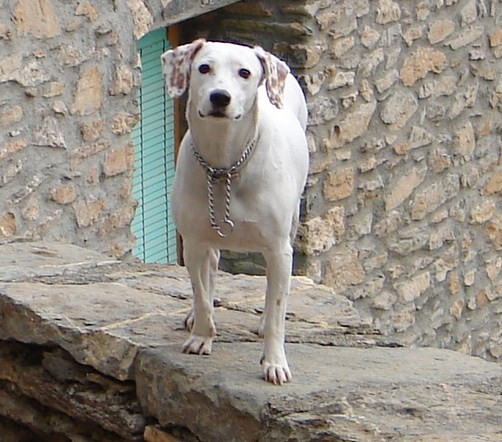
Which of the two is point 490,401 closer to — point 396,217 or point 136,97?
point 136,97

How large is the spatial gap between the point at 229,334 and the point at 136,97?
1659mm

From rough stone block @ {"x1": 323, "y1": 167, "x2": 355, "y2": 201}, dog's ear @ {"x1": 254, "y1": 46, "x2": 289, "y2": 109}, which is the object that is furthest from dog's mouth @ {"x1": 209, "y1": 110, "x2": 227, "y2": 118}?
rough stone block @ {"x1": 323, "y1": 167, "x2": 355, "y2": 201}

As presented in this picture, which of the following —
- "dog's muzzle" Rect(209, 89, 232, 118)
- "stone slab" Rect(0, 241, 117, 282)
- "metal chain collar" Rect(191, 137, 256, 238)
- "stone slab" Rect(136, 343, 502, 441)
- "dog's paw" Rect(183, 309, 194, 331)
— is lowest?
"stone slab" Rect(136, 343, 502, 441)

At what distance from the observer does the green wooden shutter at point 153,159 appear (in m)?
5.57

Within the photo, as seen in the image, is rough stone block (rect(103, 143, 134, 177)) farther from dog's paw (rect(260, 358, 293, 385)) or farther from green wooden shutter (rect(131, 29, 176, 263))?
dog's paw (rect(260, 358, 293, 385))

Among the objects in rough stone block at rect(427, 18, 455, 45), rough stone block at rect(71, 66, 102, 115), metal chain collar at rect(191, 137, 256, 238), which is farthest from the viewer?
rough stone block at rect(427, 18, 455, 45)

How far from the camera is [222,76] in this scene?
9.95ft

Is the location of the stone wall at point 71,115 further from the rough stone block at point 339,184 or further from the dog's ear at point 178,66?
the dog's ear at point 178,66

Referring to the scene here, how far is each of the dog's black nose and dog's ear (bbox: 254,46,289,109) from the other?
0.21 metres

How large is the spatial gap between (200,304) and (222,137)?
0.47m

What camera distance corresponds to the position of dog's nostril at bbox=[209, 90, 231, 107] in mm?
2984

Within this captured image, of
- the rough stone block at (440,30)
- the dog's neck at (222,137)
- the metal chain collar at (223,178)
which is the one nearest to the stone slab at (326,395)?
the metal chain collar at (223,178)

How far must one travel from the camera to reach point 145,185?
5.66 meters

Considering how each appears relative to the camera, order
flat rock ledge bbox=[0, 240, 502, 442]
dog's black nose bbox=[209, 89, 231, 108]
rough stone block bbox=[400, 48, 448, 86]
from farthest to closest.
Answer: rough stone block bbox=[400, 48, 448, 86], flat rock ledge bbox=[0, 240, 502, 442], dog's black nose bbox=[209, 89, 231, 108]
